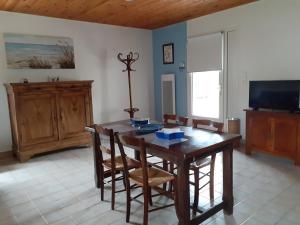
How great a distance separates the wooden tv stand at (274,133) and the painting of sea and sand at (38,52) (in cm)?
339

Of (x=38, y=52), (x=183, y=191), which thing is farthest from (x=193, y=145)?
(x=38, y=52)

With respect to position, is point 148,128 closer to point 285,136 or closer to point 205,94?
point 285,136

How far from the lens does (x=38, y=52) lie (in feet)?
14.1

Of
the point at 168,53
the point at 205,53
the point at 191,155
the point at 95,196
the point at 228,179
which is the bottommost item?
the point at 95,196

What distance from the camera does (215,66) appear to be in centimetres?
457

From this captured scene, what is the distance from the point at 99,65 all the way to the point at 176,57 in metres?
1.67

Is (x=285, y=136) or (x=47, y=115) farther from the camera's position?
(x=47, y=115)

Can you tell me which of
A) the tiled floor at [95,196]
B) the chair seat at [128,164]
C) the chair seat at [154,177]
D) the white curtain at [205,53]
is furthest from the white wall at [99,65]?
the chair seat at [154,177]

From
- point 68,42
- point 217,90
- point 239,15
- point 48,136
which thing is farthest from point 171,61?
point 48,136

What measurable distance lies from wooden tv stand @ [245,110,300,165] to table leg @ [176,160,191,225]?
2215 mm

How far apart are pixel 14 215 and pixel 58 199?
43 cm

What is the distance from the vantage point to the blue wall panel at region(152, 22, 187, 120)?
5.20 meters

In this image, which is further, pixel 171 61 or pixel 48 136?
pixel 171 61

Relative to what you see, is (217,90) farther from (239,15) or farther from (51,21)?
(51,21)
